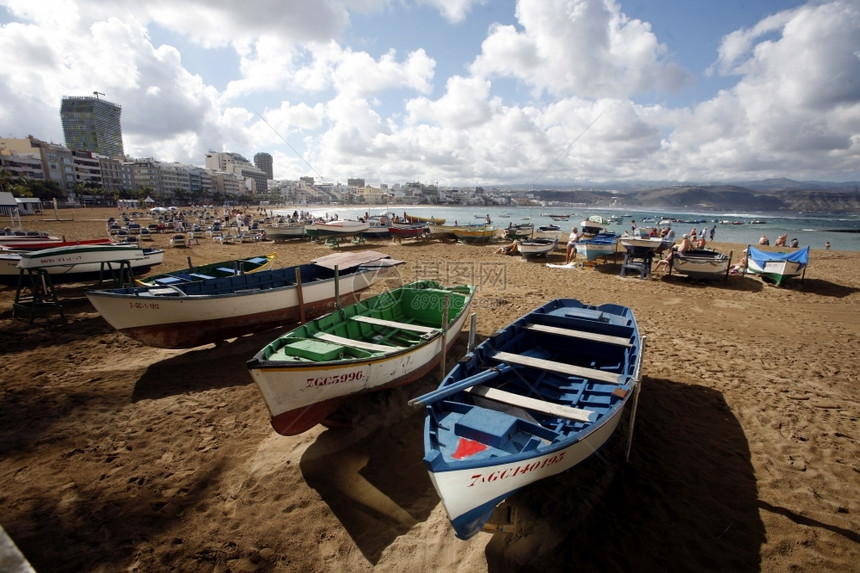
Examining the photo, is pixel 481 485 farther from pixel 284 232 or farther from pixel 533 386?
pixel 284 232

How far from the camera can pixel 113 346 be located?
975 cm

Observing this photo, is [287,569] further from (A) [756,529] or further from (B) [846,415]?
(B) [846,415]

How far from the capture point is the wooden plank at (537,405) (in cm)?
476

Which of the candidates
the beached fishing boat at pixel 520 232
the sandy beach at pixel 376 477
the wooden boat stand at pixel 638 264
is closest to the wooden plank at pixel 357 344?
the sandy beach at pixel 376 477

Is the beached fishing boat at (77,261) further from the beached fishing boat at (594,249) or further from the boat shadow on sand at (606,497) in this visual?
the beached fishing boat at (594,249)

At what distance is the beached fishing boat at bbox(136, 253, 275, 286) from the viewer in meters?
11.0

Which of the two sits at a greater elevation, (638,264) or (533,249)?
(533,249)

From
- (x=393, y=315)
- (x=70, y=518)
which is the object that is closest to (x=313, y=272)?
(x=393, y=315)

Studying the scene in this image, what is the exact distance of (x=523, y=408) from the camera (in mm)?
5188

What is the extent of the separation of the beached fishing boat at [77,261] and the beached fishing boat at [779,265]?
2664 centimetres

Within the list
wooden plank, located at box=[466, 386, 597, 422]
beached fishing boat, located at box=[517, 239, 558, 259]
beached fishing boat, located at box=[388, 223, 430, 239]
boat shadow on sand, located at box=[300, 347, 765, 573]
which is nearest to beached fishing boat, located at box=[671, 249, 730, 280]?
beached fishing boat, located at box=[517, 239, 558, 259]

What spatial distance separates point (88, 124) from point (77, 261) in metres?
207

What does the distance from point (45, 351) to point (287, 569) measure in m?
9.78

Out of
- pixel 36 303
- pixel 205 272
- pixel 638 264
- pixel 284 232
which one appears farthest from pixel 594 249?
pixel 284 232
